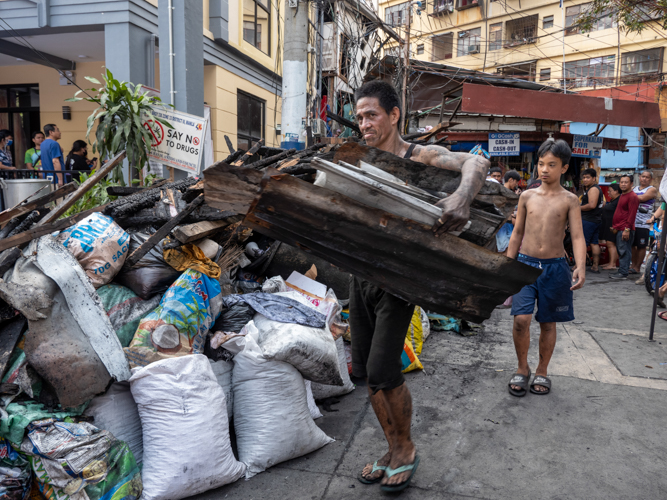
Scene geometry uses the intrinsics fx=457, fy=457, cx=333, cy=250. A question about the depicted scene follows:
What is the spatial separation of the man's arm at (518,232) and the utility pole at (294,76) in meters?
3.25

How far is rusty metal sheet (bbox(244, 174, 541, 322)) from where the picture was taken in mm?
1642

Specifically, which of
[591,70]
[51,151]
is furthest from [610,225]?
[591,70]

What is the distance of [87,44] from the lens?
9164 millimetres

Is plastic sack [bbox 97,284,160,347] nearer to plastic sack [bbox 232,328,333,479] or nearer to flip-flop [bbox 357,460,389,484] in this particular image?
plastic sack [bbox 232,328,333,479]

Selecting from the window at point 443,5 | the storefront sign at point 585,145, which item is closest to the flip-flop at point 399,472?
the storefront sign at point 585,145

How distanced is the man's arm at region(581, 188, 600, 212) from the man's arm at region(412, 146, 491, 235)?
7450 mm

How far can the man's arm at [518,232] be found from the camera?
131 inches

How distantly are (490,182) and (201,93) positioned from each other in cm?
627

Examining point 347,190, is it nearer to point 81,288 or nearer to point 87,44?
point 81,288

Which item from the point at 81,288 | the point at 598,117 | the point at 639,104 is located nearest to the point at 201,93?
the point at 81,288

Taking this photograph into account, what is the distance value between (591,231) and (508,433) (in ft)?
23.9

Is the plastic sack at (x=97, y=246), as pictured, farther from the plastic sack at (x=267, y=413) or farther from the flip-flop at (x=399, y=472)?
the flip-flop at (x=399, y=472)

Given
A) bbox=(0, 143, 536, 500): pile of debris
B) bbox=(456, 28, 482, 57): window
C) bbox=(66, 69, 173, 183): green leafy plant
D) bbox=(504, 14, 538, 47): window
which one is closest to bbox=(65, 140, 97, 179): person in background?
bbox=(66, 69, 173, 183): green leafy plant

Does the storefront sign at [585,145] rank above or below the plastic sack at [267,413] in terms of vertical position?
above
